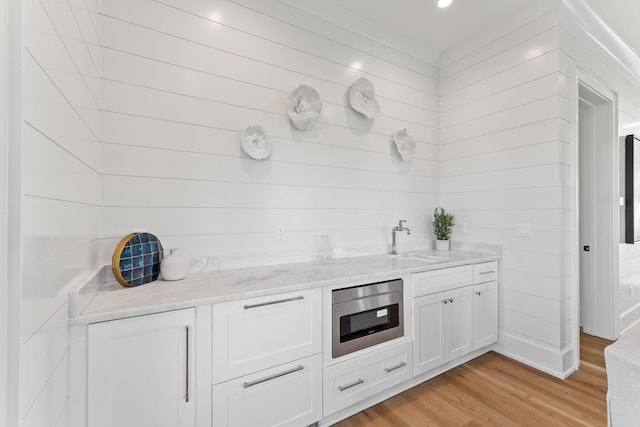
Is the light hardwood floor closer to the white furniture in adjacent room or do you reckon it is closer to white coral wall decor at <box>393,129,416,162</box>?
the white furniture in adjacent room

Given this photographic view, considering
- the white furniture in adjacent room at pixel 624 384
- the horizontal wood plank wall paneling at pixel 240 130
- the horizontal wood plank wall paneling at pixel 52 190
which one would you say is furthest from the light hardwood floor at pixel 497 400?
the horizontal wood plank wall paneling at pixel 52 190

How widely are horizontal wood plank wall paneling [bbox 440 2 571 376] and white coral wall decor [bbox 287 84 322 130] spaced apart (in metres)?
1.59

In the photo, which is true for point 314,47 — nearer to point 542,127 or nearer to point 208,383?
point 542,127

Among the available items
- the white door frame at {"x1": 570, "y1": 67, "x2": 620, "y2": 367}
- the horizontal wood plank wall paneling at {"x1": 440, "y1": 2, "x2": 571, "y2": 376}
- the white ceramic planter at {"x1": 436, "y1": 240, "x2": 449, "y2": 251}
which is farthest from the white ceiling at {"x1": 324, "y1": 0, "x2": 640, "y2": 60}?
the white ceramic planter at {"x1": 436, "y1": 240, "x2": 449, "y2": 251}

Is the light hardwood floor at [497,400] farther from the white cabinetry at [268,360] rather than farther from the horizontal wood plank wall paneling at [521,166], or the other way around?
the white cabinetry at [268,360]

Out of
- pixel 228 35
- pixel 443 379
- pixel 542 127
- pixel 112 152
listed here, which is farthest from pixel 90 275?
pixel 542 127

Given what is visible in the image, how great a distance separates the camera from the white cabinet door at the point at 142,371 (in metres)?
1.15

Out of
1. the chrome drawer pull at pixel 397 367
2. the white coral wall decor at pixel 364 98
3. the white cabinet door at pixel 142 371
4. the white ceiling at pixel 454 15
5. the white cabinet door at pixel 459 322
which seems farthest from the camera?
the white coral wall decor at pixel 364 98

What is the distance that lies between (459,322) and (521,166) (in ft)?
4.48

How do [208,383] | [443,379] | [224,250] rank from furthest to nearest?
1. [443,379]
2. [224,250]
3. [208,383]

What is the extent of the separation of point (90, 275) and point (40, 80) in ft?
3.01

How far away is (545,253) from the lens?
2309 millimetres

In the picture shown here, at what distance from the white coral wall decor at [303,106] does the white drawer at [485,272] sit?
69.2 inches

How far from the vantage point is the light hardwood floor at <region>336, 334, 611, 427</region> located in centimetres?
176
